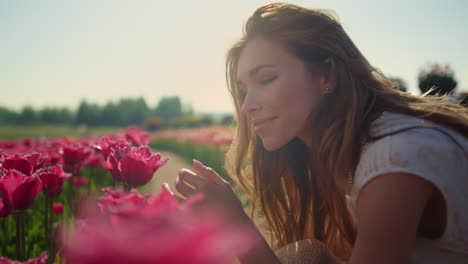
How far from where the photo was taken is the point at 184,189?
1.35 meters

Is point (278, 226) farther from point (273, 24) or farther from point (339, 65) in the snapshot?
point (273, 24)

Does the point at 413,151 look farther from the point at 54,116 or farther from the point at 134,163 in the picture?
the point at 54,116

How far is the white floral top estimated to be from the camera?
1.37 meters

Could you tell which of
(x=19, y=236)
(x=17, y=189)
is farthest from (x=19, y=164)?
(x=19, y=236)

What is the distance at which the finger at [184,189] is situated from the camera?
4.42 ft

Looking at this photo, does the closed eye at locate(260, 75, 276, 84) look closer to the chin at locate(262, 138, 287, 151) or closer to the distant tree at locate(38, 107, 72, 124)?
the chin at locate(262, 138, 287, 151)

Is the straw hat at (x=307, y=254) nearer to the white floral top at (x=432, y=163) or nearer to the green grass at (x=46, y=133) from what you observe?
the white floral top at (x=432, y=163)

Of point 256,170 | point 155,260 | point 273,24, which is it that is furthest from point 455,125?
point 155,260

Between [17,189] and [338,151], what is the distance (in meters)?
1.46

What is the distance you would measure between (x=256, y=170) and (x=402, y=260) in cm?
137

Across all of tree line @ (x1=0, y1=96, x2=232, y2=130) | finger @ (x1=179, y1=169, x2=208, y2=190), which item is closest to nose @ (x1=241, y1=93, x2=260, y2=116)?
finger @ (x1=179, y1=169, x2=208, y2=190)

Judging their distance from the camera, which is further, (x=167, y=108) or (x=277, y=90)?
(x=167, y=108)

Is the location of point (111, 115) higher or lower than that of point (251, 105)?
lower

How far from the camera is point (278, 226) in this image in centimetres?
265
